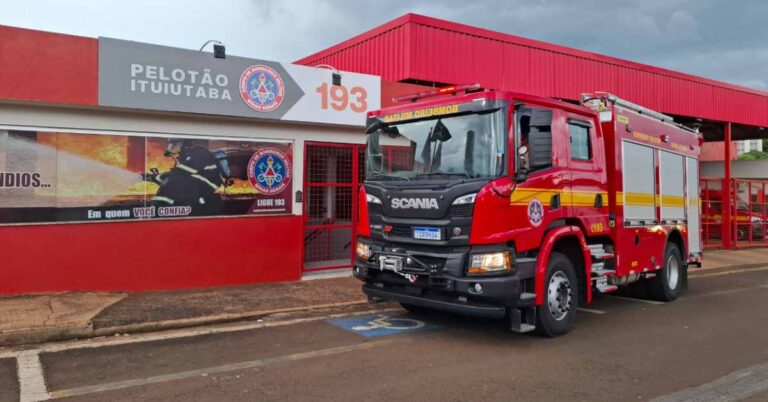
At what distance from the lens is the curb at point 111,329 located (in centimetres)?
608

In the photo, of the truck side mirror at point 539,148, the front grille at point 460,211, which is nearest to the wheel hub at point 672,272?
the truck side mirror at point 539,148

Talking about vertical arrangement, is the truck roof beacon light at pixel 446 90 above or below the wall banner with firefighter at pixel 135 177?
above

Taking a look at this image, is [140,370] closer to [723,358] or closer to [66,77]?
[66,77]

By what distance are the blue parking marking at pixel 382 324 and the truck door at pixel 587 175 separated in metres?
2.40

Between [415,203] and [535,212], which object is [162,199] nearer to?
[415,203]

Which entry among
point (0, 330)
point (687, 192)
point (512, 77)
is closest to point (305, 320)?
point (0, 330)

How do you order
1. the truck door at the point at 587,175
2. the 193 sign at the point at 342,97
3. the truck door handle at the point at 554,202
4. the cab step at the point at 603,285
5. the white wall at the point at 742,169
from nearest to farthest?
the truck door handle at the point at 554,202, the truck door at the point at 587,175, the cab step at the point at 603,285, the 193 sign at the point at 342,97, the white wall at the point at 742,169

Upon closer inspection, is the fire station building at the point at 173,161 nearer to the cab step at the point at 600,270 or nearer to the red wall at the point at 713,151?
the cab step at the point at 600,270

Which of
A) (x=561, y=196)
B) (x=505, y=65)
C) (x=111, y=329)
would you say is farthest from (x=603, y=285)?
(x=505, y=65)

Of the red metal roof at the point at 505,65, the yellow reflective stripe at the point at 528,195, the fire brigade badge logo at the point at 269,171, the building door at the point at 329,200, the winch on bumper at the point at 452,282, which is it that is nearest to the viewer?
the winch on bumper at the point at 452,282

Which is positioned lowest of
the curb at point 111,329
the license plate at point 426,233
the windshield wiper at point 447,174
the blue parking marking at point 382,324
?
the blue parking marking at point 382,324

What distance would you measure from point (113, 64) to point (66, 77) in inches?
26.5

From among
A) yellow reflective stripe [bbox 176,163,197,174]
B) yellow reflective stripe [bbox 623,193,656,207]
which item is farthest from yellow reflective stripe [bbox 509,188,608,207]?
yellow reflective stripe [bbox 176,163,197,174]

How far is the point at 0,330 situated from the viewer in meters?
6.13
